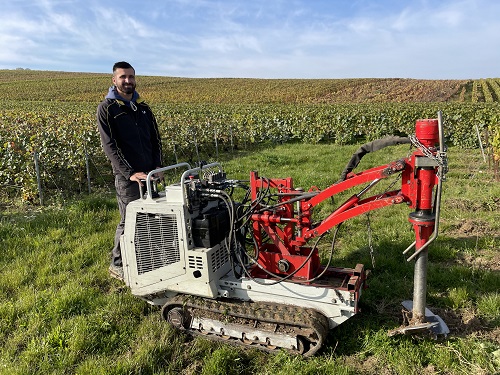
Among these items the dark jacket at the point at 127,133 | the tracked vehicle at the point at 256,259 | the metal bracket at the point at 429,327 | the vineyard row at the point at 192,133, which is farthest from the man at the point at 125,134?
the vineyard row at the point at 192,133

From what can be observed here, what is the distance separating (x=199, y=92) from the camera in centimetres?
5269

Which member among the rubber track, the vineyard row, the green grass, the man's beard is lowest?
the green grass

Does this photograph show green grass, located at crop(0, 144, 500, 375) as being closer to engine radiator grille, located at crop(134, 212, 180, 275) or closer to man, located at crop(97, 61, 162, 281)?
engine radiator grille, located at crop(134, 212, 180, 275)

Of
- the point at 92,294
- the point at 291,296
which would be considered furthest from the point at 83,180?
the point at 291,296

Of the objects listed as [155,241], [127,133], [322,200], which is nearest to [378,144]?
[322,200]

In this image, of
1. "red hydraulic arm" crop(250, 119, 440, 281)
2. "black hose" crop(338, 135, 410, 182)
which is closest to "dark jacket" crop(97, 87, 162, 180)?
"red hydraulic arm" crop(250, 119, 440, 281)

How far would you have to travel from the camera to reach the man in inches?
183

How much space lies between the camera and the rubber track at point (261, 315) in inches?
143

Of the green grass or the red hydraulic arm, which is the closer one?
the red hydraulic arm

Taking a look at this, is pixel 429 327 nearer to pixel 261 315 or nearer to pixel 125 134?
pixel 261 315

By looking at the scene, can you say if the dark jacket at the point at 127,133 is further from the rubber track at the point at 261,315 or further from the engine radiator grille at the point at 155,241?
the rubber track at the point at 261,315

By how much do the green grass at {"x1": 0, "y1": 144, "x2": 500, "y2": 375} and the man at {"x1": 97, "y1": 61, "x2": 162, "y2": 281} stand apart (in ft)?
2.85

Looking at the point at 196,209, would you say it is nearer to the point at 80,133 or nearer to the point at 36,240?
the point at 36,240

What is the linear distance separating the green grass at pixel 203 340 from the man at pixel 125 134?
867 millimetres
